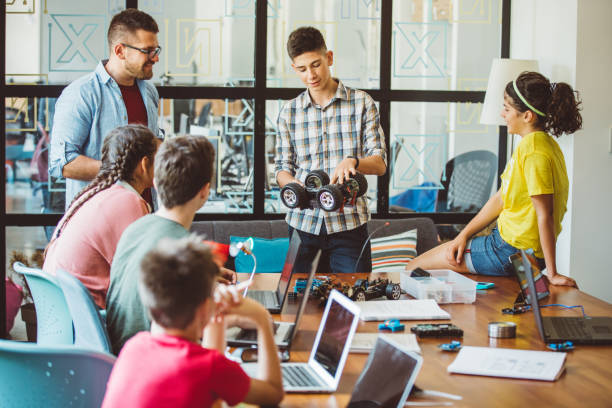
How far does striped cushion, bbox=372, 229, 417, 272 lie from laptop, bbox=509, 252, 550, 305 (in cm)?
165

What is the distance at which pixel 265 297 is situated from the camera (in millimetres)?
2639

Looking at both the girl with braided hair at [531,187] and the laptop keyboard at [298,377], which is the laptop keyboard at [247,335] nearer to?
the laptop keyboard at [298,377]

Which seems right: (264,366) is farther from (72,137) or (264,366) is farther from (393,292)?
(72,137)

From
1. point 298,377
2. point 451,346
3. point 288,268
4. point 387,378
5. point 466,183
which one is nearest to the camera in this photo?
point 387,378

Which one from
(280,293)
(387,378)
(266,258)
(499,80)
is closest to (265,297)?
(280,293)

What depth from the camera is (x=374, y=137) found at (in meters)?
3.37

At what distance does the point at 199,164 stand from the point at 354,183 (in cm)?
116

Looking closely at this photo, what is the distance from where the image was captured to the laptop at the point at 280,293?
2486 millimetres

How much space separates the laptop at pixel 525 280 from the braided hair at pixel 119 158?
1313 mm

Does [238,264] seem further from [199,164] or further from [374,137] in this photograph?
[199,164]

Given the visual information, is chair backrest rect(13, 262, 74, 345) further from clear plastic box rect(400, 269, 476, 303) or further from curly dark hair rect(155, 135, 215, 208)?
clear plastic box rect(400, 269, 476, 303)

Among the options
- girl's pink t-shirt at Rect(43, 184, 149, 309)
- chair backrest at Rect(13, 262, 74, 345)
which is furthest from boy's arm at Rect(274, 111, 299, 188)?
chair backrest at Rect(13, 262, 74, 345)

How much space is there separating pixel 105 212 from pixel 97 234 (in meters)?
0.08

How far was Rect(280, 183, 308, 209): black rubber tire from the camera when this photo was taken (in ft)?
9.29
